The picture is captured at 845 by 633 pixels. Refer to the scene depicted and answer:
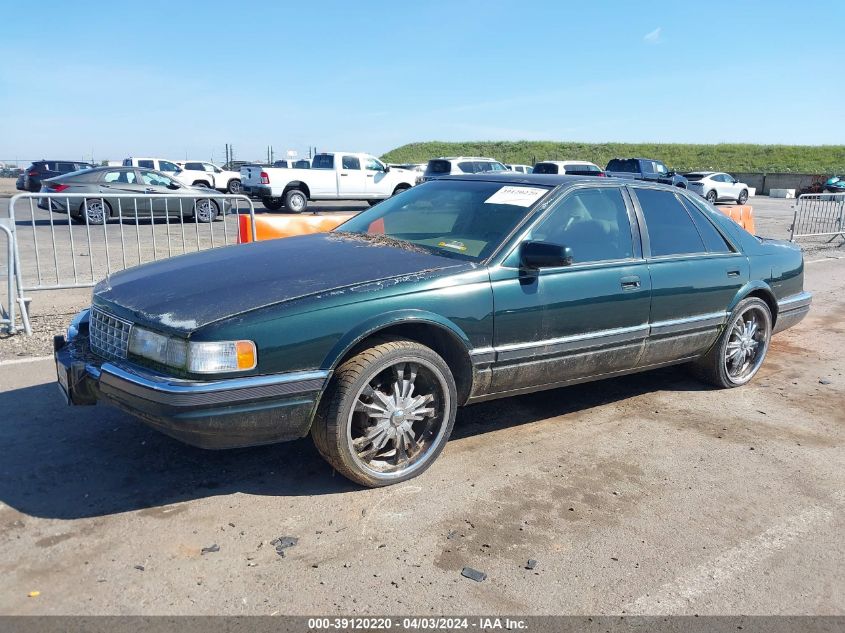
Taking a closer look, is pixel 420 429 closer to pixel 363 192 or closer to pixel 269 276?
pixel 269 276

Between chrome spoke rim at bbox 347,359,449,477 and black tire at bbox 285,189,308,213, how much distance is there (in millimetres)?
18711

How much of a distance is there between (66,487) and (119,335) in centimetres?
82

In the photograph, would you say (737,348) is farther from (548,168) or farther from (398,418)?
(548,168)

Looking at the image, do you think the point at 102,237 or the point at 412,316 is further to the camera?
the point at 102,237

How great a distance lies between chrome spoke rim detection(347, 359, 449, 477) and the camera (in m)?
3.56

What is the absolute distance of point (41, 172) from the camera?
2691cm

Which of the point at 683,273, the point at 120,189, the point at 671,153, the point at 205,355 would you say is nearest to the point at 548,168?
the point at 120,189

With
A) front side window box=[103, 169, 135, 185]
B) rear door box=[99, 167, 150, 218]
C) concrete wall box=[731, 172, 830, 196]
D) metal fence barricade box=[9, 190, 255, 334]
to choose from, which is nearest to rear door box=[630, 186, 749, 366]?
metal fence barricade box=[9, 190, 255, 334]

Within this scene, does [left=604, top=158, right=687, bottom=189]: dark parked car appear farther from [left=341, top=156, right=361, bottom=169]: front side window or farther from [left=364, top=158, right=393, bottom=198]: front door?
[left=341, top=156, right=361, bottom=169]: front side window

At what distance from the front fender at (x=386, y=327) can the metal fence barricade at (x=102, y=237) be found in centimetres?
435

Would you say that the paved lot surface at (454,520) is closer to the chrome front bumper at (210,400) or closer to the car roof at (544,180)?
the chrome front bumper at (210,400)

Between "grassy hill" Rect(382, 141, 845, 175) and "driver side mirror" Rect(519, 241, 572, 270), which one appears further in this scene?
"grassy hill" Rect(382, 141, 845, 175)

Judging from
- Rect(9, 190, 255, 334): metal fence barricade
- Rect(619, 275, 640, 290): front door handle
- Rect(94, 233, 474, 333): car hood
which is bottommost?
Rect(9, 190, 255, 334): metal fence barricade

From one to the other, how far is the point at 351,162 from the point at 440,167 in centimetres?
388
